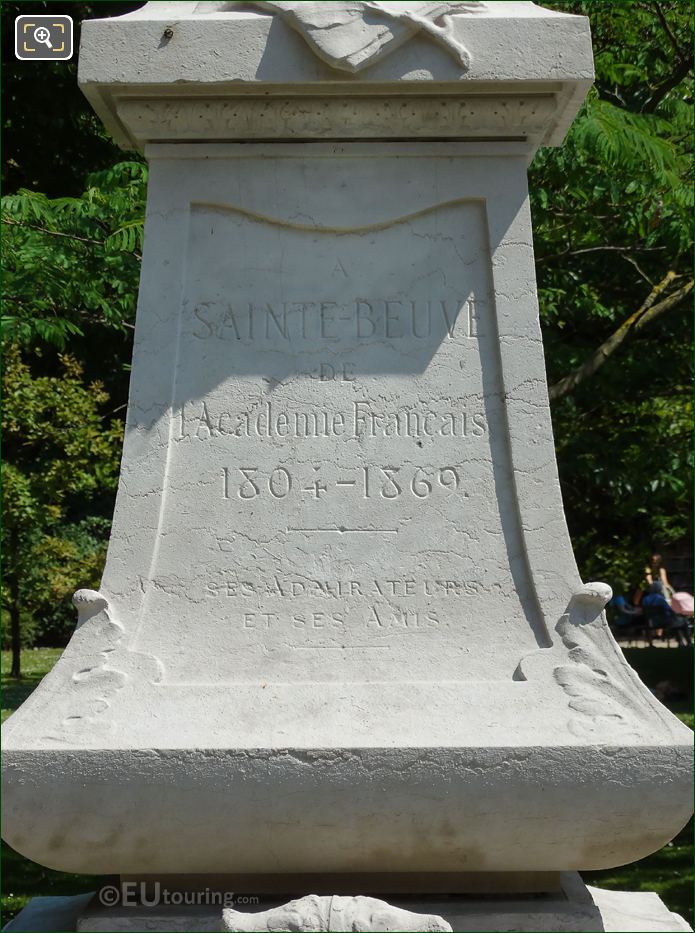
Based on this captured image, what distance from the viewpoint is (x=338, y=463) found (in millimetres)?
3871

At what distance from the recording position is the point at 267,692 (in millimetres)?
3596

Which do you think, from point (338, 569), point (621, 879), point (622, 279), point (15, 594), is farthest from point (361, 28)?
point (15, 594)

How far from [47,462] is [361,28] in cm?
844

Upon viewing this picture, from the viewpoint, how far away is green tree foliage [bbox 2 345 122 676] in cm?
1060

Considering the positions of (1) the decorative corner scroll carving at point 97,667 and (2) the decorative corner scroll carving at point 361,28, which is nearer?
(1) the decorative corner scroll carving at point 97,667

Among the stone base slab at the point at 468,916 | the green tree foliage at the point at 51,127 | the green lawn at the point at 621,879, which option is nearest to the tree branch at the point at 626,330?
the green lawn at the point at 621,879

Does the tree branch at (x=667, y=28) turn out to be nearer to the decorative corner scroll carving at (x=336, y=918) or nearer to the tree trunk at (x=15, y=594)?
the decorative corner scroll carving at (x=336, y=918)

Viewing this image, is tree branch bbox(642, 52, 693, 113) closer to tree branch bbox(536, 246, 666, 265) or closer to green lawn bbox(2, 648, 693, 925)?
tree branch bbox(536, 246, 666, 265)

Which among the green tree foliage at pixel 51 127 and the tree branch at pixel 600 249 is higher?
the green tree foliage at pixel 51 127

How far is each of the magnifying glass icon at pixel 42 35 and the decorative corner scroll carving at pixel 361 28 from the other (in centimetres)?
244

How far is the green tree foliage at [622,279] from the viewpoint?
7500 millimetres

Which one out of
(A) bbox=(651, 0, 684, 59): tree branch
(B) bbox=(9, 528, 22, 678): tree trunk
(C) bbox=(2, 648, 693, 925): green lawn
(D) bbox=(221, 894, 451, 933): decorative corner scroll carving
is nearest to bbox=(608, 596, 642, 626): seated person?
(B) bbox=(9, 528, 22, 678): tree trunk

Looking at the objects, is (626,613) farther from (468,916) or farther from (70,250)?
(468,916)

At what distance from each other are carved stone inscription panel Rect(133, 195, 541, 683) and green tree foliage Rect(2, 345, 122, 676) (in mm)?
6020
